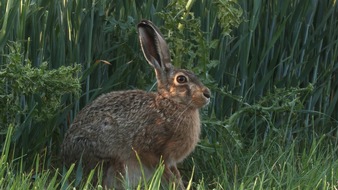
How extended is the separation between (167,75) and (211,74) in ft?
2.03

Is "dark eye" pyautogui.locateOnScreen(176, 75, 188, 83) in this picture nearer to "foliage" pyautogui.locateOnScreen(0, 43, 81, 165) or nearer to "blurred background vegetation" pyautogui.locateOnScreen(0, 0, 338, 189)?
"blurred background vegetation" pyautogui.locateOnScreen(0, 0, 338, 189)

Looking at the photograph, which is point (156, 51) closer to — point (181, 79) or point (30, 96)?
point (181, 79)

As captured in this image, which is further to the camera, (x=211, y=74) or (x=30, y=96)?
(x=211, y=74)

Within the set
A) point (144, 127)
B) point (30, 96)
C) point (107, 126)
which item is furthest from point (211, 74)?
point (30, 96)

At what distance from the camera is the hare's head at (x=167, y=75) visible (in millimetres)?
5043

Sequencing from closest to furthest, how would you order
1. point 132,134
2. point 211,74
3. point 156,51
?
point 132,134
point 156,51
point 211,74

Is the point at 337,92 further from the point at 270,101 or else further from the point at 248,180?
the point at 248,180

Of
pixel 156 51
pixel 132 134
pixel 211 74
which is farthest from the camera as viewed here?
pixel 211 74

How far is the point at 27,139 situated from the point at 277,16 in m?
2.05

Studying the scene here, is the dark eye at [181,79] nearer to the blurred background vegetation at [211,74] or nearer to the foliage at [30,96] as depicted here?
the blurred background vegetation at [211,74]

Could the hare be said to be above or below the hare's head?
below

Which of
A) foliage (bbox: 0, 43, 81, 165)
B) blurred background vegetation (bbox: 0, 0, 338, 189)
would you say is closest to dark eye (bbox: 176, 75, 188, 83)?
blurred background vegetation (bbox: 0, 0, 338, 189)

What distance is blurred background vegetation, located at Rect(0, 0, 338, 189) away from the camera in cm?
494

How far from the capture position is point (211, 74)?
5766 mm
